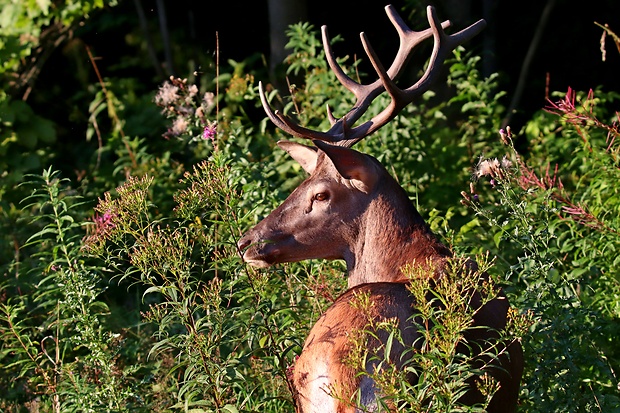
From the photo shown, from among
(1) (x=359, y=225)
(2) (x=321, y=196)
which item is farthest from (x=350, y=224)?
(2) (x=321, y=196)

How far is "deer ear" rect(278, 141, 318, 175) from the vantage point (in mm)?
5141

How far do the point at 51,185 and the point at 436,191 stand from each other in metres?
3.39

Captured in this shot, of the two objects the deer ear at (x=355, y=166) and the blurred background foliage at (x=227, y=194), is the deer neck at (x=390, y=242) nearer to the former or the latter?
the deer ear at (x=355, y=166)

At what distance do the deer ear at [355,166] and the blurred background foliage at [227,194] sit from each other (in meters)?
0.48

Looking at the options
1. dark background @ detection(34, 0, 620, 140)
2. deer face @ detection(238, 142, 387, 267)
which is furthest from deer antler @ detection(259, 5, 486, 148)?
dark background @ detection(34, 0, 620, 140)

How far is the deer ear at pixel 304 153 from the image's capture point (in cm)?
514

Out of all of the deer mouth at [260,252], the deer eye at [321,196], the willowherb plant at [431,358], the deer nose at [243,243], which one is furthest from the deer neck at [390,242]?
the willowherb plant at [431,358]

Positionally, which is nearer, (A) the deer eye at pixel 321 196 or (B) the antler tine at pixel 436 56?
(A) the deer eye at pixel 321 196

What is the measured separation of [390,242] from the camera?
4719mm

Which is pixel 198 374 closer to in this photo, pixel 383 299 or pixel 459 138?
pixel 383 299

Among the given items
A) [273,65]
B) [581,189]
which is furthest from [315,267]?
[273,65]

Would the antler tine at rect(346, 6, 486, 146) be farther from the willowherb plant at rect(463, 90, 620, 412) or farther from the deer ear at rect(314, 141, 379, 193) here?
the willowherb plant at rect(463, 90, 620, 412)

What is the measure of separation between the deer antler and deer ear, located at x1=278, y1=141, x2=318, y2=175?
0.10 metres

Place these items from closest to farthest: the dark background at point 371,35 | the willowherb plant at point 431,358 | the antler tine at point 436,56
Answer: the willowherb plant at point 431,358, the antler tine at point 436,56, the dark background at point 371,35
